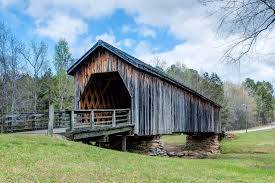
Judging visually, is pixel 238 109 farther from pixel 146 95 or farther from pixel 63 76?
pixel 146 95

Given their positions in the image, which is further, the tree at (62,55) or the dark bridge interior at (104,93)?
the tree at (62,55)

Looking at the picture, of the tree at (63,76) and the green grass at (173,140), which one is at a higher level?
the tree at (63,76)

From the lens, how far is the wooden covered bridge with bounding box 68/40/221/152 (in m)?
21.9

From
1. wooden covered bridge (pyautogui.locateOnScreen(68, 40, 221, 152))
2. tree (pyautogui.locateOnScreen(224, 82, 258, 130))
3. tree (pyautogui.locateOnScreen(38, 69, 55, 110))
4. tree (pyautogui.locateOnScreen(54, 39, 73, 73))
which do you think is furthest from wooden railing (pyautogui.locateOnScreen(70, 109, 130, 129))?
tree (pyautogui.locateOnScreen(224, 82, 258, 130))

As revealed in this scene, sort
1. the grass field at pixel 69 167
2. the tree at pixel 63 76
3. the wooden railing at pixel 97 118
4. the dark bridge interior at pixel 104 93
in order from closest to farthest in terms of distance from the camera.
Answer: the grass field at pixel 69 167 < the wooden railing at pixel 97 118 < the dark bridge interior at pixel 104 93 < the tree at pixel 63 76

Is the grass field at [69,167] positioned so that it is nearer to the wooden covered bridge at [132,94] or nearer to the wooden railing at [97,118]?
the wooden railing at [97,118]

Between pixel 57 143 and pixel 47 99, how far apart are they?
3753 cm

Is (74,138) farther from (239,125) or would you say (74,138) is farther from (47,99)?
(239,125)

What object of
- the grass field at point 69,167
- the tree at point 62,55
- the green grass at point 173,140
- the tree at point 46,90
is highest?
the tree at point 62,55

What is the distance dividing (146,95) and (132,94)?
3.01 feet

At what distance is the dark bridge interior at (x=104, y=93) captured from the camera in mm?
24484

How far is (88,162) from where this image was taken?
37.9ft

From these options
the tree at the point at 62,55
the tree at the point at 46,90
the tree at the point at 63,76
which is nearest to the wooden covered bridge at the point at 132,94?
the tree at the point at 63,76

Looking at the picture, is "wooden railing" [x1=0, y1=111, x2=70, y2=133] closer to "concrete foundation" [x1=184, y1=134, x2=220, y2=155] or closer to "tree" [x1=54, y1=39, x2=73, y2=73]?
"concrete foundation" [x1=184, y1=134, x2=220, y2=155]
